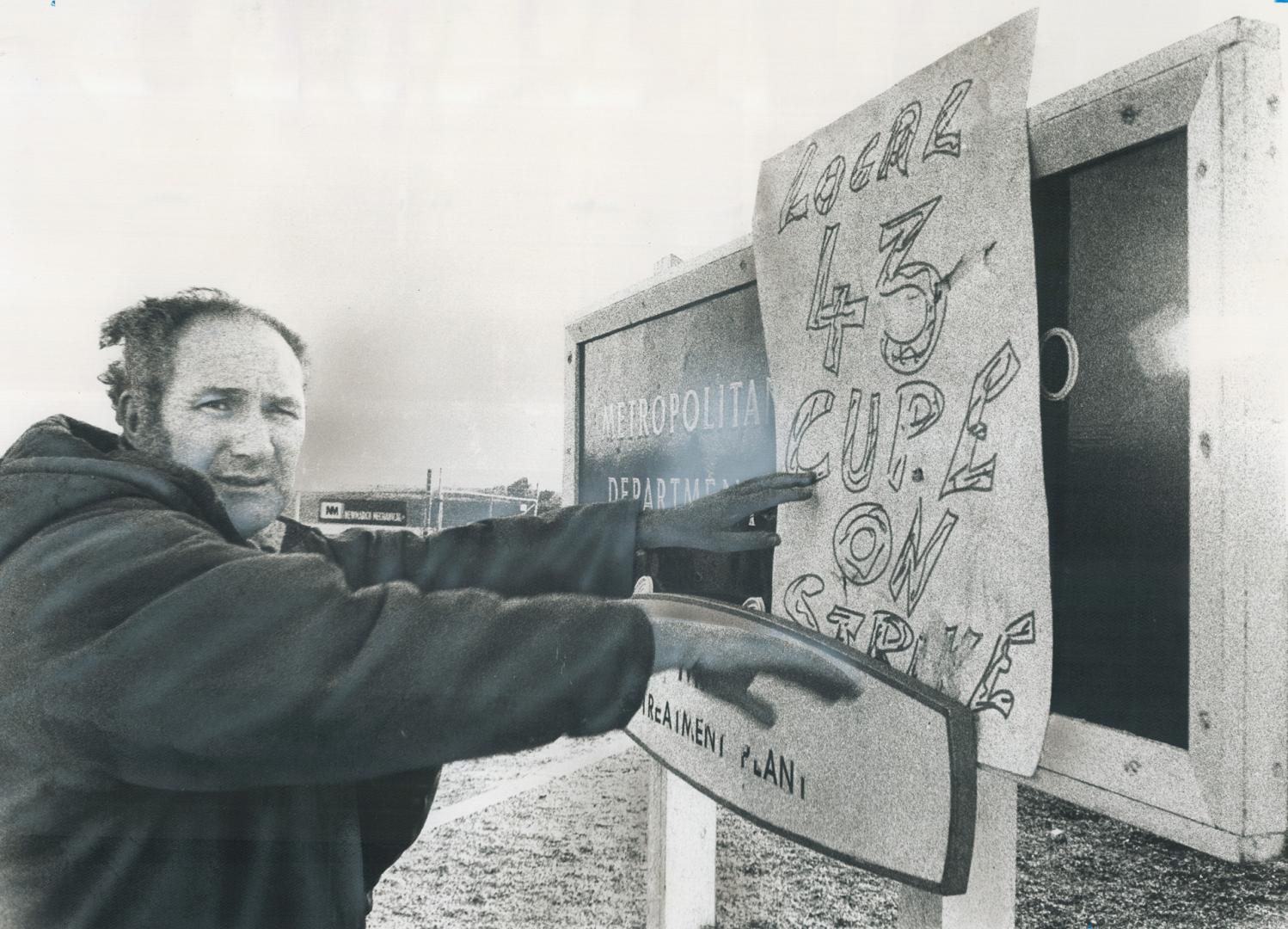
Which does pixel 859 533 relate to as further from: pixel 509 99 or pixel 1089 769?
pixel 509 99

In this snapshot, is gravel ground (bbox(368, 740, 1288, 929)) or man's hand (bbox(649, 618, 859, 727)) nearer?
man's hand (bbox(649, 618, 859, 727))

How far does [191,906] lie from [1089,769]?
2.69 feet

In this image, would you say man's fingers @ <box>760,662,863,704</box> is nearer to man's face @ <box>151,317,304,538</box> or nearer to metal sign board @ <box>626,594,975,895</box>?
metal sign board @ <box>626,594,975,895</box>

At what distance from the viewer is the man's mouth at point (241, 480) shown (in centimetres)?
91

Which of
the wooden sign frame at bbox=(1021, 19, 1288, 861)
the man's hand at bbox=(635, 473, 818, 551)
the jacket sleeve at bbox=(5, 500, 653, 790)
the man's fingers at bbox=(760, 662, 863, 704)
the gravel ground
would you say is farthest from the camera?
the gravel ground

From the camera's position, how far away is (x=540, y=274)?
3.29ft

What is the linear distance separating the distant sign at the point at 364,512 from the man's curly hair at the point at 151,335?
22cm

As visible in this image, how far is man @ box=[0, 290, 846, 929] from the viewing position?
629 mm

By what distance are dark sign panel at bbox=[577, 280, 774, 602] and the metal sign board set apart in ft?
0.48

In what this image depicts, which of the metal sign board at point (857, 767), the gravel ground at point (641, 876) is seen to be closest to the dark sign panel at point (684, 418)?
the metal sign board at point (857, 767)

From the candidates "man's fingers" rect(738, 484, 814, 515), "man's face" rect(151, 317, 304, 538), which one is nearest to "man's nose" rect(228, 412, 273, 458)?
"man's face" rect(151, 317, 304, 538)

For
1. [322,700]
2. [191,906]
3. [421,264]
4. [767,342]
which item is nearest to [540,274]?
[421,264]

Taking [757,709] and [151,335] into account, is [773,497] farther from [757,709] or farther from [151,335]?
[151,335]

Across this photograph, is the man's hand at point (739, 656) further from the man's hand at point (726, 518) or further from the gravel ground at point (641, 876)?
the gravel ground at point (641, 876)
